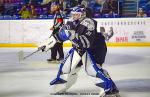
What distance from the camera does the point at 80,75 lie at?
6.48 m

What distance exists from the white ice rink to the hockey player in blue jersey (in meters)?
0.34

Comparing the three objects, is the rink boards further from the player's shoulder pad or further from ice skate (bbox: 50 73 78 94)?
the player's shoulder pad

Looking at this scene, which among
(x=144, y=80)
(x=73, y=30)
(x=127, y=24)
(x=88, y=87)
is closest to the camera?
(x=73, y=30)

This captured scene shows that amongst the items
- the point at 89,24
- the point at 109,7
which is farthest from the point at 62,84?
the point at 109,7

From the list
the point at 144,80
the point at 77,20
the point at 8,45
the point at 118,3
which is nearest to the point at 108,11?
the point at 118,3

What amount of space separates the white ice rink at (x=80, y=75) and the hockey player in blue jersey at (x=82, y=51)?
0.34m

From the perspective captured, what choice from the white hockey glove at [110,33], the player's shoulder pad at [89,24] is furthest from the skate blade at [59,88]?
the white hockey glove at [110,33]

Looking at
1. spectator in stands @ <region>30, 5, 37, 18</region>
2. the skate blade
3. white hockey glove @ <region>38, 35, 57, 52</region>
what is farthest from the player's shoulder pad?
spectator in stands @ <region>30, 5, 37, 18</region>

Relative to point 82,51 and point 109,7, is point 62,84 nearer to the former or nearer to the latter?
point 82,51

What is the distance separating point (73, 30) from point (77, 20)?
0.19 meters

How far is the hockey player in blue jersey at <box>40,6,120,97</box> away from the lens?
439 cm

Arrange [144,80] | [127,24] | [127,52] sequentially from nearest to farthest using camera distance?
[144,80] < [127,52] < [127,24]

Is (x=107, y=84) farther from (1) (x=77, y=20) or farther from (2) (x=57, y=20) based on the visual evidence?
(2) (x=57, y=20)

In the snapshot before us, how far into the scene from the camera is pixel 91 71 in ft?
14.9
